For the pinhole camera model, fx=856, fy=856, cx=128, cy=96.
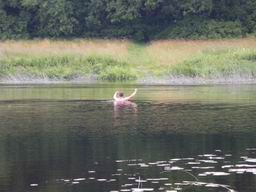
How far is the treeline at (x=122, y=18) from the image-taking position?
69812 millimetres

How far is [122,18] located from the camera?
230ft

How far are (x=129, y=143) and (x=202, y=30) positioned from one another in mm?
44346

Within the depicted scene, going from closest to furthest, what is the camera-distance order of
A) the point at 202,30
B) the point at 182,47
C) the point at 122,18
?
1. the point at 182,47
2. the point at 202,30
3. the point at 122,18

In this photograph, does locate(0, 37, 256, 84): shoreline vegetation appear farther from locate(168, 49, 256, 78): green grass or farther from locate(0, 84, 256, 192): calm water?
locate(0, 84, 256, 192): calm water

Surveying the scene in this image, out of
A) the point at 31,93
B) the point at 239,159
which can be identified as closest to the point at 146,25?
the point at 31,93

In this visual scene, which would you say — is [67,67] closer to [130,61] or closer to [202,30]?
[130,61]

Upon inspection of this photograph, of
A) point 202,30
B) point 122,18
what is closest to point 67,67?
point 122,18

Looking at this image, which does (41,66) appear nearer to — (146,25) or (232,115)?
(146,25)

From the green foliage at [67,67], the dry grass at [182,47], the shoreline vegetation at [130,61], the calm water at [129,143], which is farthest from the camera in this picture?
the dry grass at [182,47]

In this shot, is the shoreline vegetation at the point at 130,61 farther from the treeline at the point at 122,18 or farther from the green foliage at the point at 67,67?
the treeline at the point at 122,18

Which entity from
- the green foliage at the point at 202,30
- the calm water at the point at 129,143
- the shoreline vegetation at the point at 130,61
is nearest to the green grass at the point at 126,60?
the shoreline vegetation at the point at 130,61

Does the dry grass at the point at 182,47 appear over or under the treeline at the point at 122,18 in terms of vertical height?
under

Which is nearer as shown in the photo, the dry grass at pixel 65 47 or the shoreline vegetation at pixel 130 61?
the shoreline vegetation at pixel 130 61

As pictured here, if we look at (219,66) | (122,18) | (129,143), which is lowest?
(129,143)
